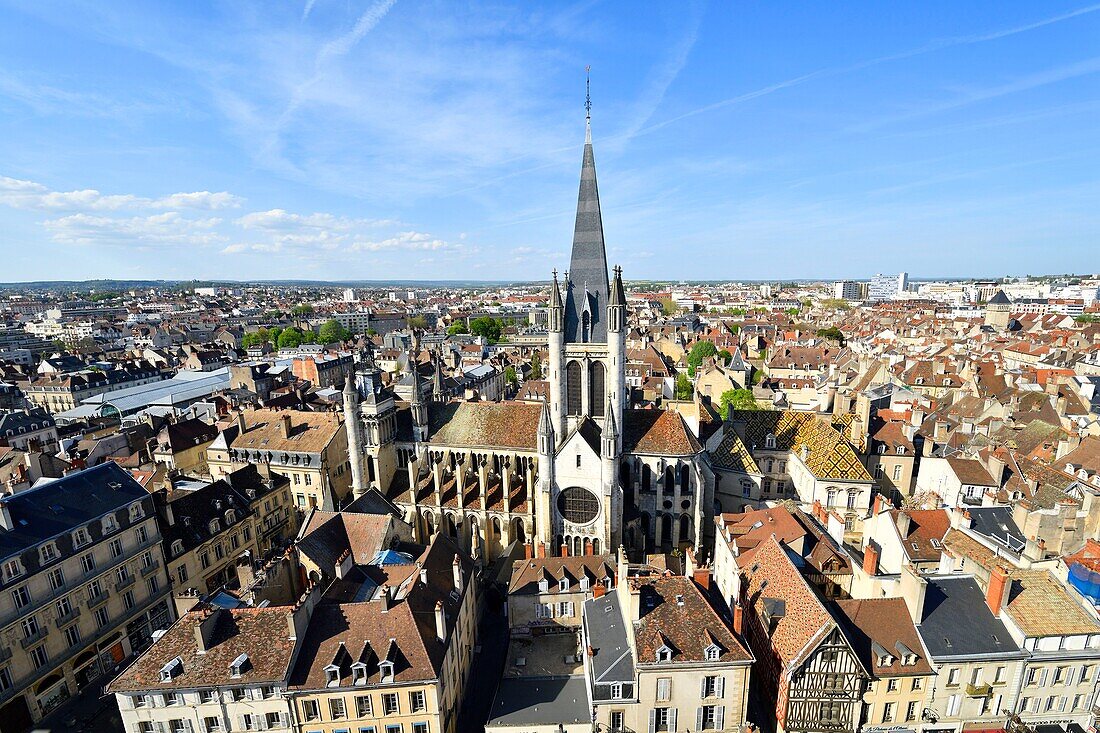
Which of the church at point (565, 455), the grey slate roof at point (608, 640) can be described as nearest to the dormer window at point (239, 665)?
the grey slate roof at point (608, 640)

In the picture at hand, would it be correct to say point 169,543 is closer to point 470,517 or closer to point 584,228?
point 470,517

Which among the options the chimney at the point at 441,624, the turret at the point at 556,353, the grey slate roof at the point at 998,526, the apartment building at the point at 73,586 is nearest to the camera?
the chimney at the point at 441,624

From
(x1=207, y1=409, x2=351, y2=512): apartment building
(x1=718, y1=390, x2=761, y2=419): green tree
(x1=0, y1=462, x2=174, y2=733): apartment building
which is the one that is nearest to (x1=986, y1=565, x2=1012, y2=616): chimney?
(x1=718, y1=390, x2=761, y2=419): green tree

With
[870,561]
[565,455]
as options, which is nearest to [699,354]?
[565,455]

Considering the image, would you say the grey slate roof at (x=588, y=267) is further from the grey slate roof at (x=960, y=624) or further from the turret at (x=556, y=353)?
the grey slate roof at (x=960, y=624)

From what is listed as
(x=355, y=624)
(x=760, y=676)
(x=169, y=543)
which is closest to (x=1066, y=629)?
(x=760, y=676)

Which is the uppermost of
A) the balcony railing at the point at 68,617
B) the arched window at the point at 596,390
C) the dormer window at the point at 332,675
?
the arched window at the point at 596,390

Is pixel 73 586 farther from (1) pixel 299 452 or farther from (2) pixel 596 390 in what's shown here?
(2) pixel 596 390
